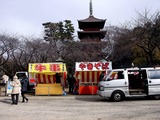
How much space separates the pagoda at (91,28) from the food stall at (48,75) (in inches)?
1174

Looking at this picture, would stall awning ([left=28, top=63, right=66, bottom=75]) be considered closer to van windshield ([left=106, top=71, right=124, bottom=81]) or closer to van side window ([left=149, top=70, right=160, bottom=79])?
van windshield ([left=106, top=71, right=124, bottom=81])

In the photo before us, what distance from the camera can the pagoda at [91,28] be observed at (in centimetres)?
5378

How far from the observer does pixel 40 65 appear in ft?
75.0

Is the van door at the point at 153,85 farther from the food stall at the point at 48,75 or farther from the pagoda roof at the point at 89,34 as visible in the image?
the pagoda roof at the point at 89,34

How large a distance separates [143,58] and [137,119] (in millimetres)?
31023

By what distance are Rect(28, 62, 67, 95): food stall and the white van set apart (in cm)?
549

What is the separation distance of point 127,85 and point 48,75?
8.35m

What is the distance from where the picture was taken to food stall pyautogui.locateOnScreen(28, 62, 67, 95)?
22.5 metres

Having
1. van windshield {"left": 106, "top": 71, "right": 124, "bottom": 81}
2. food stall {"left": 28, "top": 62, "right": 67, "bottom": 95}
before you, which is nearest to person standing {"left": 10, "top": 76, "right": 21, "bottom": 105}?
van windshield {"left": 106, "top": 71, "right": 124, "bottom": 81}

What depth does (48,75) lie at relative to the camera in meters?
24.0

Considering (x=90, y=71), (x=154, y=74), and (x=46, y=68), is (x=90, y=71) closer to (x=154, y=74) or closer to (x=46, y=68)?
(x=46, y=68)

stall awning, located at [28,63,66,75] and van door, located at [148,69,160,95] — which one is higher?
stall awning, located at [28,63,66,75]

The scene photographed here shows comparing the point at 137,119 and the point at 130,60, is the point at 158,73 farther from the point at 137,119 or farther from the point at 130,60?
the point at 130,60

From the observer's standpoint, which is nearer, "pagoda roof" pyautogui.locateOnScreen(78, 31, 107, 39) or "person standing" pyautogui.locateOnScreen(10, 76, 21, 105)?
"person standing" pyautogui.locateOnScreen(10, 76, 21, 105)
